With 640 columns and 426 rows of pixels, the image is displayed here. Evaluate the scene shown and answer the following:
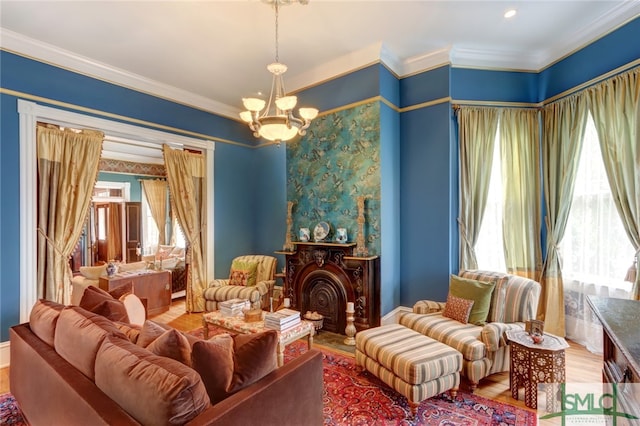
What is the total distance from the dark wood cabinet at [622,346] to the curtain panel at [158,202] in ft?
28.8

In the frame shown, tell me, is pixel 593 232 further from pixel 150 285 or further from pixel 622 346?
Answer: pixel 150 285

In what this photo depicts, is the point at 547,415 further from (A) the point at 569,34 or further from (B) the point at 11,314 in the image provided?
(B) the point at 11,314

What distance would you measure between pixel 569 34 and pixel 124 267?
703cm

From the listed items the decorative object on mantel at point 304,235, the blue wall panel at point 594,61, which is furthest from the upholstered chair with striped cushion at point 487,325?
the blue wall panel at point 594,61

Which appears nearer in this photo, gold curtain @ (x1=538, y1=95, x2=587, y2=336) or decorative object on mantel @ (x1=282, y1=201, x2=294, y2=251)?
gold curtain @ (x1=538, y1=95, x2=587, y2=336)

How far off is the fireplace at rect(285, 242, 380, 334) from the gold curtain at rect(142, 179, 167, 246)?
5472 millimetres

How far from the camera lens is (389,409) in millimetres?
2363

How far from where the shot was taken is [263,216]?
580 cm

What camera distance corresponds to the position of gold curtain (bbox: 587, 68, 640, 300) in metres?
2.88

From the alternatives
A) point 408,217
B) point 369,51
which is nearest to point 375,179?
point 408,217

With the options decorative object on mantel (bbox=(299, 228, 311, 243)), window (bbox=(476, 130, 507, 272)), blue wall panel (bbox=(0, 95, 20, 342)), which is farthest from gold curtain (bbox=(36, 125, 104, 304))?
window (bbox=(476, 130, 507, 272))

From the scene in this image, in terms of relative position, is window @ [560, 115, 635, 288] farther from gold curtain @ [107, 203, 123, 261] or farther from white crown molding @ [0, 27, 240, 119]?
gold curtain @ [107, 203, 123, 261]

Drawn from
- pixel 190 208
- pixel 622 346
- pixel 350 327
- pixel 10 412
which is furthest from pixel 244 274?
pixel 622 346

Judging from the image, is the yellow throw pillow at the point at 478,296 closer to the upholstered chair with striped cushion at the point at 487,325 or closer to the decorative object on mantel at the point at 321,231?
the upholstered chair with striped cushion at the point at 487,325
